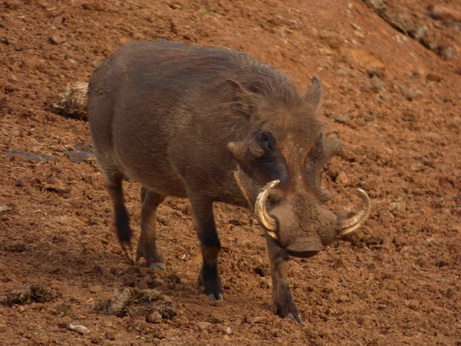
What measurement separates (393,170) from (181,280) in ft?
11.0

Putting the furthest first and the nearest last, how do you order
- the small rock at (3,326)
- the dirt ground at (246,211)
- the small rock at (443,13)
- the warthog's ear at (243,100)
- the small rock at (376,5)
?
the small rock at (443,13), the small rock at (376,5), the warthog's ear at (243,100), the dirt ground at (246,211), the small rock at (3,326)

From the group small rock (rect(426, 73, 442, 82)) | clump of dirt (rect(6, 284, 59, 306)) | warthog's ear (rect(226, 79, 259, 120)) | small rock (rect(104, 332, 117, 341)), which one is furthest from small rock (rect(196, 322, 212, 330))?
small rock (rect(426, 73, 442, 82))

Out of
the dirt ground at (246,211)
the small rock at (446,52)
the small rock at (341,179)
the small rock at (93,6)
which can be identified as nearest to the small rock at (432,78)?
the dirt ground at (246,211)

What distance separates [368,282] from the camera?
21.1 feet

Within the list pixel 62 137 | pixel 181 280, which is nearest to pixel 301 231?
pixel 181 280

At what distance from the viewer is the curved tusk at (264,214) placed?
463 cm

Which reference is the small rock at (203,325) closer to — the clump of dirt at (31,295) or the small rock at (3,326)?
the clump of dirt at (31,295)

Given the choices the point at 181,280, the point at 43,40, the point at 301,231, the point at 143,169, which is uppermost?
the point at 301,231

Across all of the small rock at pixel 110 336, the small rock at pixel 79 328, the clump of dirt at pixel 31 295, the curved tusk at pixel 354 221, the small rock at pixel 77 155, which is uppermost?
the curved tusk at pixel 354 221

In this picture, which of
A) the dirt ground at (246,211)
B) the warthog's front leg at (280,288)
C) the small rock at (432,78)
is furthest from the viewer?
the small rock at (432,78)

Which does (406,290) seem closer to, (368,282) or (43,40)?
(368,282)

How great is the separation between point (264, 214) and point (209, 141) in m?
0.92

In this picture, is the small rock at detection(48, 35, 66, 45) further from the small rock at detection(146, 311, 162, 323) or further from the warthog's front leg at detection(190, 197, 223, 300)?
the small rock at detection(146, 311, 162, 323)

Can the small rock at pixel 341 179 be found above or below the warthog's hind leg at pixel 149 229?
below
